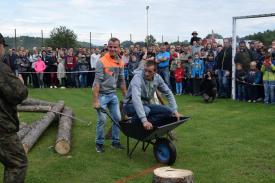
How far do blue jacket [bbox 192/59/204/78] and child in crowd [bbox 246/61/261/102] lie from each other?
7.51 feet

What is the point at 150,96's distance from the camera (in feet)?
24.0

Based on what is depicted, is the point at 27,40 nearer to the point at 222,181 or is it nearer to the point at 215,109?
the point at 215,109

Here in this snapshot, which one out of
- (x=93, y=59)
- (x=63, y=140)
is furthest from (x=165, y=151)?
(x=93, y=59)

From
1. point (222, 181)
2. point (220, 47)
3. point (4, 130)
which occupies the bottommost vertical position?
point (222, 181)

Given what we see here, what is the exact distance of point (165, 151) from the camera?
6914mm

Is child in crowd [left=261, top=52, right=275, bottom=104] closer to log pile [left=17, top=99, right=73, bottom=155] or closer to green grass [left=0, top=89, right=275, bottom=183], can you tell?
green grass [left=0, top=89, right=275, bottom=183]

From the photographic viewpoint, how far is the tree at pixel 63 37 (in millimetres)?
30438

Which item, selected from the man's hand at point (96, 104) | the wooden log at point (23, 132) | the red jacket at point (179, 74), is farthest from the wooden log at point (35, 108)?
the red jacket at point (179, 74)

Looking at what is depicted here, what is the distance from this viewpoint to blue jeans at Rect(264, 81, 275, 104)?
1350 cm

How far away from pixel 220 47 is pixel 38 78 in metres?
8.79

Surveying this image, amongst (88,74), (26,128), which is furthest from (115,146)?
(88,74)

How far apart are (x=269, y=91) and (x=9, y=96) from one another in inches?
419

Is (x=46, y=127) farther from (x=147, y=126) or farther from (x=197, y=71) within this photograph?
(x=197, y=71)

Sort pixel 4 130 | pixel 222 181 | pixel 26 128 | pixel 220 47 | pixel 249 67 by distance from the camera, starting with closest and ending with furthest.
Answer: pixel 4 130 → pixel 222 181 → pixel 26 128 → pixel 249 67 → pixel 220 47
